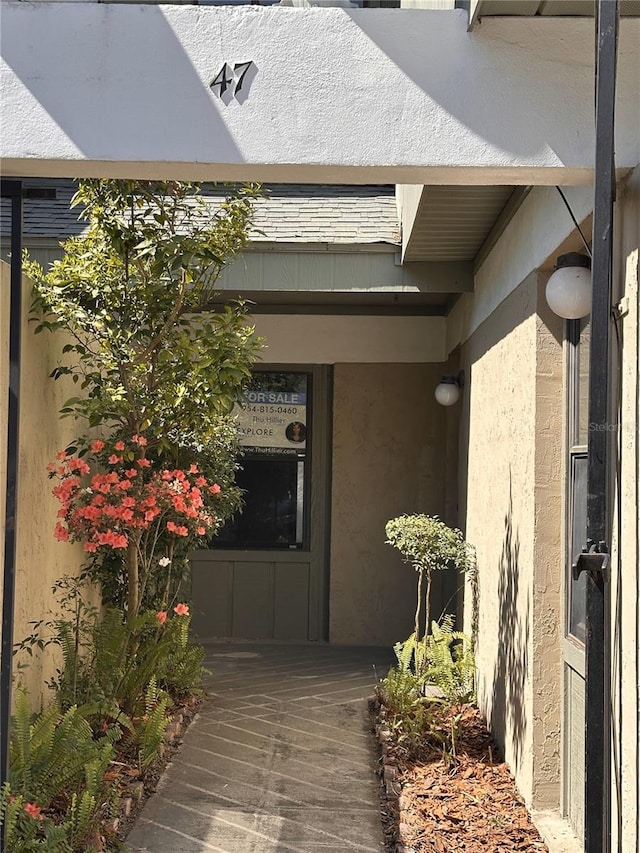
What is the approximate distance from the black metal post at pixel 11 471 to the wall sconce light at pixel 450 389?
4854 mm

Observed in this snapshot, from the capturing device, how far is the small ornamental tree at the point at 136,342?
5.21 metres

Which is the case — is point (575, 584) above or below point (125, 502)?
below

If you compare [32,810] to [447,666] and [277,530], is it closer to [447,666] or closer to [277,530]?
[447,666]

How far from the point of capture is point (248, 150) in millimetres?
3465

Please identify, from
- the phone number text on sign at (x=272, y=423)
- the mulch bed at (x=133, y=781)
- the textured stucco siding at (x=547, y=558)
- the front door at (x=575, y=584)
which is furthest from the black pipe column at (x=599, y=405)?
the phone number text on sign at (x=272, y=423)

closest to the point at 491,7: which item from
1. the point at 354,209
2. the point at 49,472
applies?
the point at 49,472

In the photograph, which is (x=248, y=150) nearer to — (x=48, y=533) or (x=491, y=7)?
(x=491, y=7)

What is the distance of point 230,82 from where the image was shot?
3465mm

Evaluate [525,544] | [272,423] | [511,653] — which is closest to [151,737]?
[511,653]

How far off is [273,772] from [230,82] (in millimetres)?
3798

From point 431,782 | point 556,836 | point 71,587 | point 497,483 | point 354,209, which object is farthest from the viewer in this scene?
point 354,209

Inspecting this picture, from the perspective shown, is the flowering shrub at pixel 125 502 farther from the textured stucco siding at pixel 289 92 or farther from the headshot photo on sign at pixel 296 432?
the headshot photo on sign at pixel 296 432

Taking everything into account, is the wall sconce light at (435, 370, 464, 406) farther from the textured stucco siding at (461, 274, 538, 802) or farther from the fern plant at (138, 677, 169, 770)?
the fern plant at (138, 677, 169, 770)

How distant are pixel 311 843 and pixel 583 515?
1947mm
